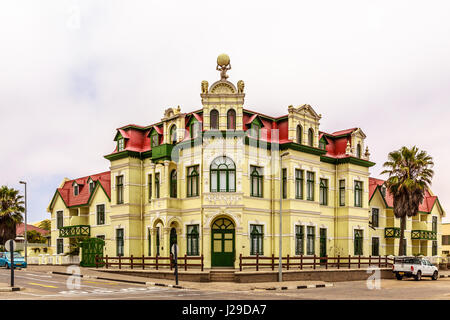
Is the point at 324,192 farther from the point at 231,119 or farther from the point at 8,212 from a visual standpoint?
the point at 8,212

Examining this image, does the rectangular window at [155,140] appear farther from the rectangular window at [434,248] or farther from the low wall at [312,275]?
the rectangular window at [434,248]

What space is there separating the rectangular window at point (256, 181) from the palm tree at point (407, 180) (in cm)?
1588

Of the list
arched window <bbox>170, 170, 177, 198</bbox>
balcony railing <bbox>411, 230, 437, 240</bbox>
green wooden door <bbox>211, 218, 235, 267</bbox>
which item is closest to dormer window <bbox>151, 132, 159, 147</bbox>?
arched window <bbox>170, 170, 177, 198</bbox>

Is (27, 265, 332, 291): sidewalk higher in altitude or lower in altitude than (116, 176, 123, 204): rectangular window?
lower

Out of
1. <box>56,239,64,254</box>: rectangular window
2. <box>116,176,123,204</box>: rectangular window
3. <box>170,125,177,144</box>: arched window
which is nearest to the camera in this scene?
<box>170,125,177,144</box>: arched window

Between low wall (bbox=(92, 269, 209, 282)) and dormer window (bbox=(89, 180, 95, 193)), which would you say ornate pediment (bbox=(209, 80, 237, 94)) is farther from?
dormer window (bbox=(89, 180, 95, 193))

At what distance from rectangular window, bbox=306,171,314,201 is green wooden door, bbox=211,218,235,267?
762cm

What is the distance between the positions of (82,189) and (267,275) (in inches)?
1050

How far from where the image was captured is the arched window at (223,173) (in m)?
35.4

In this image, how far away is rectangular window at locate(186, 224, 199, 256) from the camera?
3609cm

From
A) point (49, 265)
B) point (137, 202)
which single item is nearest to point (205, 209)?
point (137, 202)

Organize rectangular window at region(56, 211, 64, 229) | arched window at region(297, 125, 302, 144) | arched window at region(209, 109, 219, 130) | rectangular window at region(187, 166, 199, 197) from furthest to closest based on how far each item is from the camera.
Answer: rectangular window at region(56, 211, 64, 229)
arched window at region(297, 125, 302, 144)
rectangular window at region(187, 166, 199, 197)
arched window at region(209, 109, 219, 130)

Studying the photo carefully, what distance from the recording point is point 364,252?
4456 cm

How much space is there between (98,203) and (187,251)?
14.3 meters
